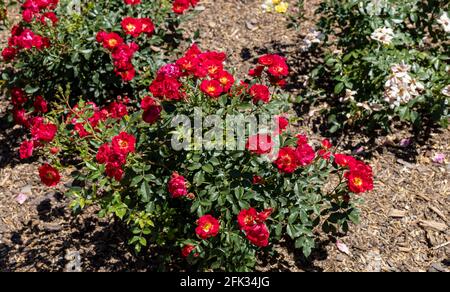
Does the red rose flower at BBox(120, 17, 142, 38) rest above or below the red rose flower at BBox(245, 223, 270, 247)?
above

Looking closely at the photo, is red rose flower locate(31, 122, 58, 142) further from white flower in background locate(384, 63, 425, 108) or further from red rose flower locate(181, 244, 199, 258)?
white flower in background locate(384, 63, 425, 108)

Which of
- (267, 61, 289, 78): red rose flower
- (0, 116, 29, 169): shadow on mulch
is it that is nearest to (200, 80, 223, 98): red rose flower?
(267, 61, 289, 78): red rose flower

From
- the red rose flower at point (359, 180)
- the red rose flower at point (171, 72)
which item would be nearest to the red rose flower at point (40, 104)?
the red rose flower at point (171, 72)

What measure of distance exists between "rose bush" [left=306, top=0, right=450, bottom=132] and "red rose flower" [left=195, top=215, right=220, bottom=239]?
1.91 m

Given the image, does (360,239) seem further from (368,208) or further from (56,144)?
(56,144)

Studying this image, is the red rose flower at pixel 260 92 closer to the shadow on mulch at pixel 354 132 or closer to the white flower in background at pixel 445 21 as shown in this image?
the shadow on mulch at pixel 354 132

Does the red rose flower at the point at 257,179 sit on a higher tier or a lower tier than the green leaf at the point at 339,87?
higher

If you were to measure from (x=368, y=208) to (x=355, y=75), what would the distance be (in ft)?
4.04

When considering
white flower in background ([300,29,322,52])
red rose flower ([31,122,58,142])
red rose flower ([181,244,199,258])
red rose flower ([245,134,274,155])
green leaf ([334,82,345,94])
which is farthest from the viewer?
white flower in background ([300,29,322,52])

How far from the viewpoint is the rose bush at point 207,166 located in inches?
110

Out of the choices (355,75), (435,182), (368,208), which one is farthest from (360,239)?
(355,75)

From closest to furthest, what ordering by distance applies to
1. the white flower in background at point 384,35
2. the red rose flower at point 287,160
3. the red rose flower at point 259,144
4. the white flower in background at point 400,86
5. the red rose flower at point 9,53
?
the red rose flower at point 259,144 < the red rose flower at point 287,160 < the white flower in background at point 400,86 < the white flower in background at point 384,35 < the red rose flower at point 9,53

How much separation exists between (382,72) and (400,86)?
0.36 meters

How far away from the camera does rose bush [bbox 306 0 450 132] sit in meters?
3.94
